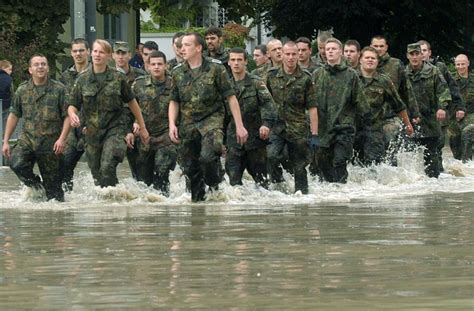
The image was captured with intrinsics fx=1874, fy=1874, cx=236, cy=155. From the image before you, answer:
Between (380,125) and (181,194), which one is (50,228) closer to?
(181,194)

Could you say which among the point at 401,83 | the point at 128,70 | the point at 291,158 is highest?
the point at 128,70

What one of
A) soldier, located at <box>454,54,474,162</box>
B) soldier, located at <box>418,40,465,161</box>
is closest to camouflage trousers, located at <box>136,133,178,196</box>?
soldier, located at <box>418,40,465,161</box>

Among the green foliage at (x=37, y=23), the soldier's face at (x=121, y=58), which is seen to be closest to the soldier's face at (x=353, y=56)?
the soldier's face at (x=121, y=58)

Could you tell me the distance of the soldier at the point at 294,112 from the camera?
1922 cm

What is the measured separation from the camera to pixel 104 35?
154 feet

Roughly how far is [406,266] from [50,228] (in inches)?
175

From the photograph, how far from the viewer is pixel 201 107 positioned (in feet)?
57.5

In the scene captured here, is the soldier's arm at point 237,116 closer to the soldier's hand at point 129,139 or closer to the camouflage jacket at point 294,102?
→ the soldier's hand at point 129,139

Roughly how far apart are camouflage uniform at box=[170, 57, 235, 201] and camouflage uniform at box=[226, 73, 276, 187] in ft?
4.66

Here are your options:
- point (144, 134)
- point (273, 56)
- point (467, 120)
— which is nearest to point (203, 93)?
point (144, 134)

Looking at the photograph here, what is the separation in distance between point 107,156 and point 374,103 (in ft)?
14.2

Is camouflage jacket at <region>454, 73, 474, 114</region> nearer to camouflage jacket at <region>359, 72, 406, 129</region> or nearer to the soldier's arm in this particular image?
camouflage jacket at <region>359, 72, 406, 129</region>

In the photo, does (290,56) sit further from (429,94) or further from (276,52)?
(429,94)

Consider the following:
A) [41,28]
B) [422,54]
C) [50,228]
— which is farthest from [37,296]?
[41,28]
